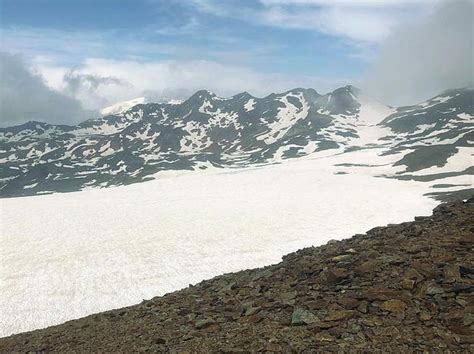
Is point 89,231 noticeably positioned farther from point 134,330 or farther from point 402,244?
point 402,244

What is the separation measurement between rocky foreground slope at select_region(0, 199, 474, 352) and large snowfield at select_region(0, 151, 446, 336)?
1392 cm

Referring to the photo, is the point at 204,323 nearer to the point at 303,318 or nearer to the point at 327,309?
the point at 303,318

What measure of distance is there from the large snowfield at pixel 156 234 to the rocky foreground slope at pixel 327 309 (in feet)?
45.7

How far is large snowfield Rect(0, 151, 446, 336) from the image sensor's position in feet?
108

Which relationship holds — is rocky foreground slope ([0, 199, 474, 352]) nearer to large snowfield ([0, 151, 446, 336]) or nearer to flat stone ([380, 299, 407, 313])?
flat stone ([380, 299, 407, 313])

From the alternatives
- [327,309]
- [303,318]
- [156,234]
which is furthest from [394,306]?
[156,234]

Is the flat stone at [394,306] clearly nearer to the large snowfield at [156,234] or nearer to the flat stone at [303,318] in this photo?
the flat stone at [303,318]

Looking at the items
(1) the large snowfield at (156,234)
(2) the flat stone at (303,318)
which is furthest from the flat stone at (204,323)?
(1) the large snowfield at (156,234)

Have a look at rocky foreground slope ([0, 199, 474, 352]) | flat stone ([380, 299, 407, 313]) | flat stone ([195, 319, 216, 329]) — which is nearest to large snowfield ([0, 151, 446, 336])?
rocky foreground slope ([0, 199, 474, 352])

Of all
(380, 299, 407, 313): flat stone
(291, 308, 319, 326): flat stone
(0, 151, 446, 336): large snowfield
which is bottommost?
(0, 151, 446, 336): large snowfield

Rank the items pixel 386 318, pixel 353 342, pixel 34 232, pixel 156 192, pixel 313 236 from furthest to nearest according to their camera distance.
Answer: pixel 156 192 → pixel 34 232 → pixel 313 236 → pixel 386 318 → pixel 353 342

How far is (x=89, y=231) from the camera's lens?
54875 mm

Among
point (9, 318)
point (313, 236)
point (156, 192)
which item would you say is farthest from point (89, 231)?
point (156, 192)

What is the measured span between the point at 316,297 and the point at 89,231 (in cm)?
4677
